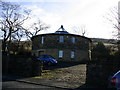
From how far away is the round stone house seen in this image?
3375 cm

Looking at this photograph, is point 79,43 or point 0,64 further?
point 79,43

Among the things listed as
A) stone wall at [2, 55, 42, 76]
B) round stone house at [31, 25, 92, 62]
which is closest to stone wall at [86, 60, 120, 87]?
stone wall at [2, 55, 42, 76]

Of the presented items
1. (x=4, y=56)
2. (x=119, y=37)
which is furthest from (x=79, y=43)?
(x=4, y=56)

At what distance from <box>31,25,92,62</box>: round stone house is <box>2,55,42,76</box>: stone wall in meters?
18.3

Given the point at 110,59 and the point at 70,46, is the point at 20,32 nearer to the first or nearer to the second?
the point at 70,46

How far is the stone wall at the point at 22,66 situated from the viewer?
14.1 metres

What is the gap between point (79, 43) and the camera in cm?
3541

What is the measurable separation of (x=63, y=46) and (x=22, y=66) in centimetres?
1999

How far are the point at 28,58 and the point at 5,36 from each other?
94.4 ft

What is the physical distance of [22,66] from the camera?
47.4ft

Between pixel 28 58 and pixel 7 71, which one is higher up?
A: pixel 28 58

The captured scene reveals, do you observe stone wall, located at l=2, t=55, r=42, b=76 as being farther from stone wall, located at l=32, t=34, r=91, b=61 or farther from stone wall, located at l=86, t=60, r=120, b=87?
stone wall, located at l=32, t=34, r=91, b=61

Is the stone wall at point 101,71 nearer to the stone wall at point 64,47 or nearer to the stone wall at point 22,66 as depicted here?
the stone wall at point 22,66

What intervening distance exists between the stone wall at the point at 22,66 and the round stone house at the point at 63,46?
1826 cm
